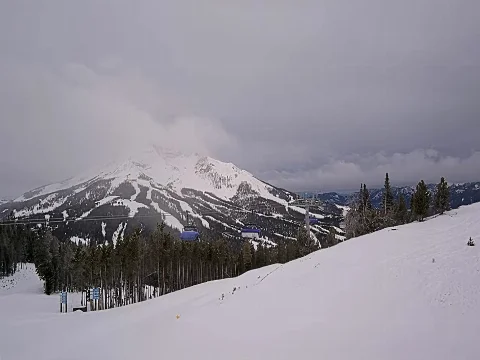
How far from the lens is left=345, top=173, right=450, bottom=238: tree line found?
192 feet

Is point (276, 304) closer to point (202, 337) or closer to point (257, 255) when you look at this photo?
point (202, 337)

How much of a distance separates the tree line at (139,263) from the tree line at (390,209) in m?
15.4

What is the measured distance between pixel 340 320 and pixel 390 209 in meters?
59.5

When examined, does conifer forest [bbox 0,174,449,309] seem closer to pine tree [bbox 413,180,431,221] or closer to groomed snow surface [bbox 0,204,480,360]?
pine tree [bbox 413,180,431,221]

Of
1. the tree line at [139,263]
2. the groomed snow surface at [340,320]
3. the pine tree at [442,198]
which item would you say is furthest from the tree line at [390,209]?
the groomed snow surface at [340,320]

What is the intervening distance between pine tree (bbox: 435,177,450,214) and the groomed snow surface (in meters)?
38.0

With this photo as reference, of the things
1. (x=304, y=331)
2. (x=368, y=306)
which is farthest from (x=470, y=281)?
(x=304, y=331)

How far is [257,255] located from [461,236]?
60.4 meters

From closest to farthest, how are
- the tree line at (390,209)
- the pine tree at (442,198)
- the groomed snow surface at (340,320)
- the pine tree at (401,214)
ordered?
the groomed snow surface at (340,320) < the tree line at (390,209) < the pine tree at (442,198) < the pine tree at (401,214)

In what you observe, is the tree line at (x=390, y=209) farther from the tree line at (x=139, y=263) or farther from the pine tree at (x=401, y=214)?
the tree line at (x=139, y=263)

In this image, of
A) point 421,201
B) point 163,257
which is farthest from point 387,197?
point 163,257

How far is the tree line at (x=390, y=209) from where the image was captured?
58.5 m

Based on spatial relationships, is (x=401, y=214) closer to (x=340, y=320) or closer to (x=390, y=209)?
(x=390, y=209)

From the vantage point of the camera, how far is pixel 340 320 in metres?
14.7
